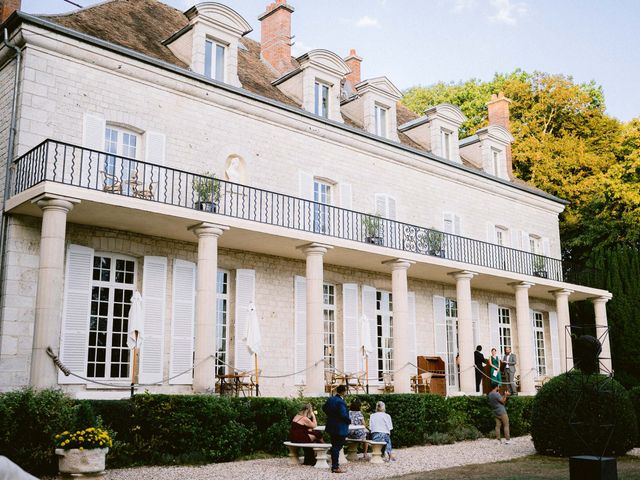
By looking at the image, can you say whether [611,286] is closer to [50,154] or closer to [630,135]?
[630,135]

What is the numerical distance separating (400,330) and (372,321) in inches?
70.2

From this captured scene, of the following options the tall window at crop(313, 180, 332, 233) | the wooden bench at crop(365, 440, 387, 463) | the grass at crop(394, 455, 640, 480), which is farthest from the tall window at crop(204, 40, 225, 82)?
the grass at crop(394, 455, 640, 480)

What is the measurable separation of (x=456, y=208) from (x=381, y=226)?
4410 millimetres

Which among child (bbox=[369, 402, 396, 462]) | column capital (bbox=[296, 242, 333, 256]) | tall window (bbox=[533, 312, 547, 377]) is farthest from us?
tall window (bbox=[533, 312, 547, 377])

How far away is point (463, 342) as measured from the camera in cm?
1669

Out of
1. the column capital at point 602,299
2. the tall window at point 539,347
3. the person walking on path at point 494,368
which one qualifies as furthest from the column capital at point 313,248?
the column capital at point 602,299

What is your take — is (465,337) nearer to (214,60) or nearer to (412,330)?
(412,330)

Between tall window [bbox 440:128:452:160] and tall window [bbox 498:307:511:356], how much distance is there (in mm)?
5095

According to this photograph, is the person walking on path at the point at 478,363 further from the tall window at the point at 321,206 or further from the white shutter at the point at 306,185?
the white shutter at the point at 306,185

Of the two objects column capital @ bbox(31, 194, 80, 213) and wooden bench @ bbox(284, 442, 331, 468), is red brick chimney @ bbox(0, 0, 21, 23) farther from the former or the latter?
wooden bench @ bbox(284, 442, 331, 468)

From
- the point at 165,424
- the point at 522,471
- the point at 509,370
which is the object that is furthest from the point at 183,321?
the point at 509,370

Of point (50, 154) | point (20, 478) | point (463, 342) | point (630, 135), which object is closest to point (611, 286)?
point (630, 135)

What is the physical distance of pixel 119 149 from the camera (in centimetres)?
1294

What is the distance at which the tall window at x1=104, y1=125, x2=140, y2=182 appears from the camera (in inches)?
488
